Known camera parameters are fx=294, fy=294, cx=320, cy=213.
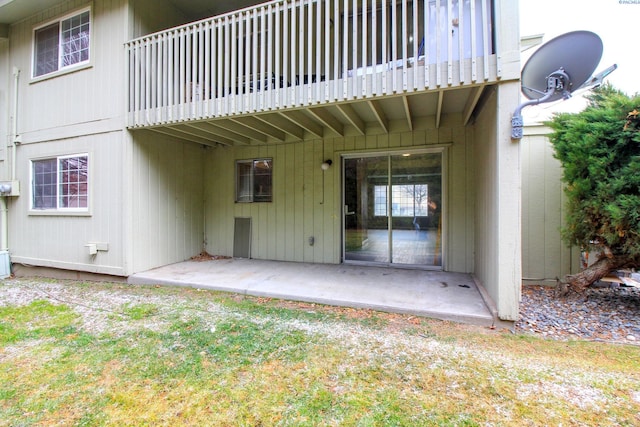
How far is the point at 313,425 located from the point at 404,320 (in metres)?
1.79

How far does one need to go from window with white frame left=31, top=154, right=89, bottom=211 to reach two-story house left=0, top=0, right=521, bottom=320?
32mm

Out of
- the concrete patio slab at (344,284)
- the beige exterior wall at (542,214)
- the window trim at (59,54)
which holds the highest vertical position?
the window trim at (59,54)

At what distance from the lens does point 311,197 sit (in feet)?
19.4

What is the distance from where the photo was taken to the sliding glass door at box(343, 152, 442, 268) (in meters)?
5.27

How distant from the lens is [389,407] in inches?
74.5

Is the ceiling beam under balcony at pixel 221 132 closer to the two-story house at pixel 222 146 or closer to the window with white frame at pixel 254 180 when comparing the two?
the two-story house at pixel 222 146

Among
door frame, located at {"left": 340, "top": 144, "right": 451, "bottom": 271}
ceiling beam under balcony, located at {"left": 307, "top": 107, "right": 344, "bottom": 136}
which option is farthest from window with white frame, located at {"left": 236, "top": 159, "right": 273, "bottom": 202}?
ceiling beam under balcony, located at {"left": 307, "top": 107, "right": 344, "bottom": 136}

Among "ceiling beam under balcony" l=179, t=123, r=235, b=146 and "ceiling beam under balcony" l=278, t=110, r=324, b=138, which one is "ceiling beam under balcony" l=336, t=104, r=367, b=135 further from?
"ceiling beam under balcony" l=179, t=123, r=235, b=146

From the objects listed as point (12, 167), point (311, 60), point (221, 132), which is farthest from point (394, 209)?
point (12, 167)

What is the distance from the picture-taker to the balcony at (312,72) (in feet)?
10.4

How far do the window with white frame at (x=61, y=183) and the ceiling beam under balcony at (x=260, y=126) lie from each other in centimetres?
301

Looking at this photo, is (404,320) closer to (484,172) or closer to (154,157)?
(484,172)

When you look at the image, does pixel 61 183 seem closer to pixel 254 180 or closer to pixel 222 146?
pixel 222 146

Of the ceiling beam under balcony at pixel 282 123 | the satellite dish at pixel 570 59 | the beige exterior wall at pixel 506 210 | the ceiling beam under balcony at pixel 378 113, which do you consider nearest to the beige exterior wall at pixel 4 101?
the ceiling beam under balcony at pixel 282 123
